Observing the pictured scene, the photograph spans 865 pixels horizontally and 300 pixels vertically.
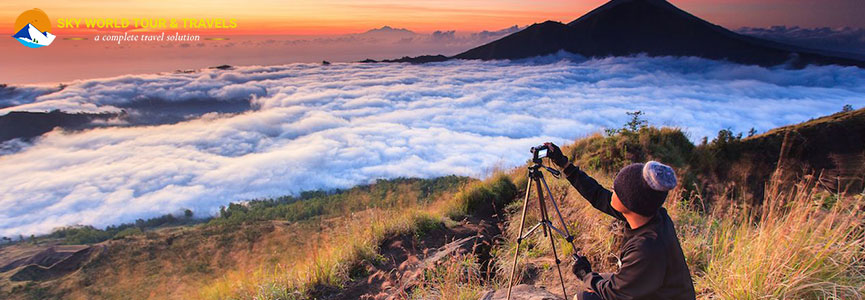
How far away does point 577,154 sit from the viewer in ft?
40.3

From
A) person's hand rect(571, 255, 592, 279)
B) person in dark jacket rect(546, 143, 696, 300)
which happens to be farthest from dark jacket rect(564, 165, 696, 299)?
person's hand rect(571, 255, 592, 279)

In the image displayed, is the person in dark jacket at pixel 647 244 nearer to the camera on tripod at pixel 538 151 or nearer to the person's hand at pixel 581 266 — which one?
the person's hand at pixel 581 266

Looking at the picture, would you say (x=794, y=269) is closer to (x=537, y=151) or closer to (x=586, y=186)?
(x=586, y=186)

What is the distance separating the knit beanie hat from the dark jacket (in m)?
0.12

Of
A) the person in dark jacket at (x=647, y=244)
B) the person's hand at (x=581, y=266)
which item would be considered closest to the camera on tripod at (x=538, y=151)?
the person in dark jacket at (x=647, y=244)

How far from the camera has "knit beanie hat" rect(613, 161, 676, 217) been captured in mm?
1942

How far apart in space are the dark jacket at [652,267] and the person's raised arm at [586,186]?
1.26 ft

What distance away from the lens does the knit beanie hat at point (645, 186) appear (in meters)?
1.94

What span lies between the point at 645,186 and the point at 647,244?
313 mm

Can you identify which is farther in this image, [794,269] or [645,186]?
[794,269]

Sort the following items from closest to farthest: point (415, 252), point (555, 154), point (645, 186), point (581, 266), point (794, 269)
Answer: point (645, 186) < point (581, 266) < point (555, 154) < point (794, 269) < point (415, 252)

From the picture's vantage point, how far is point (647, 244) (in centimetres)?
206

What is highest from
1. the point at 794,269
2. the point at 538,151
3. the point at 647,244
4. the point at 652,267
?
the point at 538,151

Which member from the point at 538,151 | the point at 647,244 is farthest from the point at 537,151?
the point at 647,244
